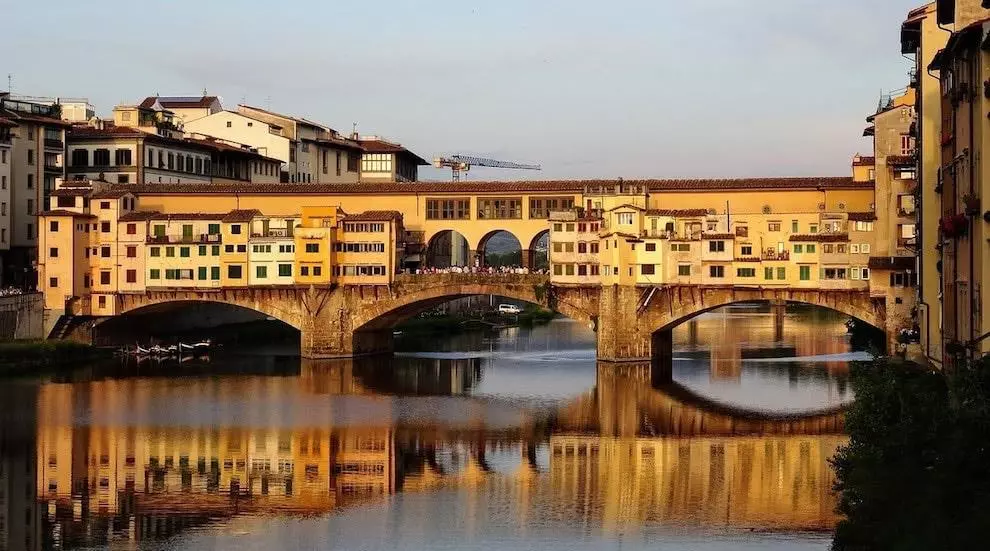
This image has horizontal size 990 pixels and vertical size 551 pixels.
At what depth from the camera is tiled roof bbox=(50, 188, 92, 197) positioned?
194ft

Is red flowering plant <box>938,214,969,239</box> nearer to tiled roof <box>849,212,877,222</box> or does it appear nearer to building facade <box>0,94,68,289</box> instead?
tiled roof <box>849,212,877,222</box>

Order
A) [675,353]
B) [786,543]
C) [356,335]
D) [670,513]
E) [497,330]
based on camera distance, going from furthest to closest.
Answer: [497,330]
[675,353]
[356,335]
[670,513]
[786,543]

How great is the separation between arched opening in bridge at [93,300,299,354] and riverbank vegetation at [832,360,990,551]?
143 feet

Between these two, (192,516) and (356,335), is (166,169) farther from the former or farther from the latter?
(192,516)

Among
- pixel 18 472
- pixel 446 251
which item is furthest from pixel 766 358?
pixel 18 472

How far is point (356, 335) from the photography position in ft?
192

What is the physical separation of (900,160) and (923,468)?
30126 millimetres

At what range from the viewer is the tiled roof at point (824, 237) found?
51.8 meters

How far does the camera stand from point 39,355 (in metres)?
53.6

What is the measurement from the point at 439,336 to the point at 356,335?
1542 centimetres

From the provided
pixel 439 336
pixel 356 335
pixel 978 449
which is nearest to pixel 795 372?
pixel 356 335

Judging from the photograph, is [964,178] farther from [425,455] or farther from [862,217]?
[862,217]

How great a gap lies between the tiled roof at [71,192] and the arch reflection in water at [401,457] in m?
13.2

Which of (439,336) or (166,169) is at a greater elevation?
(166,169)
